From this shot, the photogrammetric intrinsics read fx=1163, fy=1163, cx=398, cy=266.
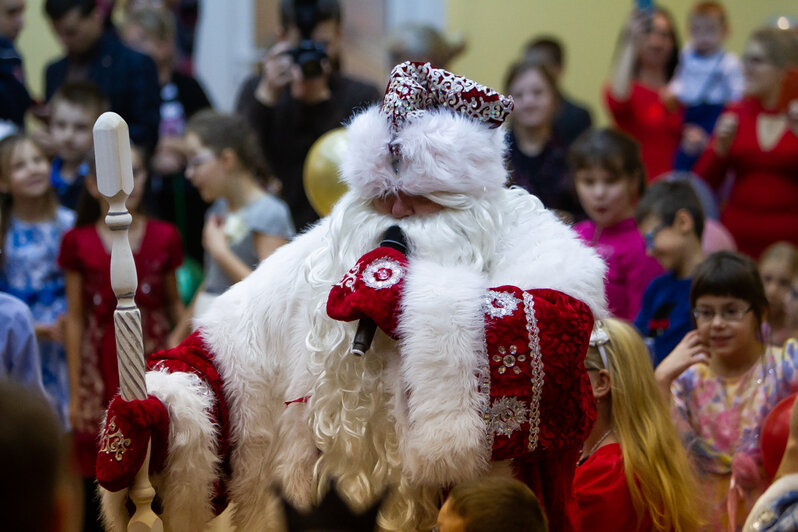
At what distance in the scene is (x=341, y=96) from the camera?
4820mm

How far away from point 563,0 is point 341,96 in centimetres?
330

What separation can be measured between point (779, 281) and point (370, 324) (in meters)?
2.29

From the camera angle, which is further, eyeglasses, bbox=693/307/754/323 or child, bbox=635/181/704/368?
child, bbox=635/181/704/368

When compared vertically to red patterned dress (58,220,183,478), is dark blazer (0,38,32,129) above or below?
above

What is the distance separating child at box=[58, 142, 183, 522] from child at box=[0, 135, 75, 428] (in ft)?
0.50

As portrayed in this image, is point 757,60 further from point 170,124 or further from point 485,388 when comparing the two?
point 485,388

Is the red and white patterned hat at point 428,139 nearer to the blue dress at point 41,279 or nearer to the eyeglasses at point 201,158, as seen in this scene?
the eyeglasses at point 201,158

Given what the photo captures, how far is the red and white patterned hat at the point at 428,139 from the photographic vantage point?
8.01 feet

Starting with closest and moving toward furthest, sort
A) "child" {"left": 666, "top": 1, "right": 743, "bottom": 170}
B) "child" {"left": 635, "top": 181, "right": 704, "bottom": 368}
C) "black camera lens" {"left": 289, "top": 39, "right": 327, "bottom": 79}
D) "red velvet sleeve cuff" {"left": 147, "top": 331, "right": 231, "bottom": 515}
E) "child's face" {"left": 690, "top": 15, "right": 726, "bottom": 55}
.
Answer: "red velvet sleeve cuff" {"left": 147, "top": 331, "right": 231, "bottom": 515} < "child" {"left": 635, "top": 181, "right": 704, "bottom": 368} < "black camera lens" {"left": 289, "top": 39, "right": 327, "bottom": 79} < "child" {"left": 666, "top": 1, "right": 743, "bottom": 170} < "child's face" {"left": 690, "top": 15, "right": 726, "bottom": 55}

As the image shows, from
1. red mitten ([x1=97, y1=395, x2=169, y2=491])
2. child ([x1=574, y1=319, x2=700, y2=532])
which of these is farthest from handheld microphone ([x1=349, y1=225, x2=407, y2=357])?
child ([x1=574, y1=319, x2=700, y2=532])

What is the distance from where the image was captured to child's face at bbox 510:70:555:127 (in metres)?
4.78

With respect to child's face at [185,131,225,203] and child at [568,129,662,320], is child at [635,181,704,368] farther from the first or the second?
child's face at [185,131,225,203]

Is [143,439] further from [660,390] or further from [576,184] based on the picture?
[576,184]

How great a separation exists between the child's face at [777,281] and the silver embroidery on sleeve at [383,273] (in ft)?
7.10
